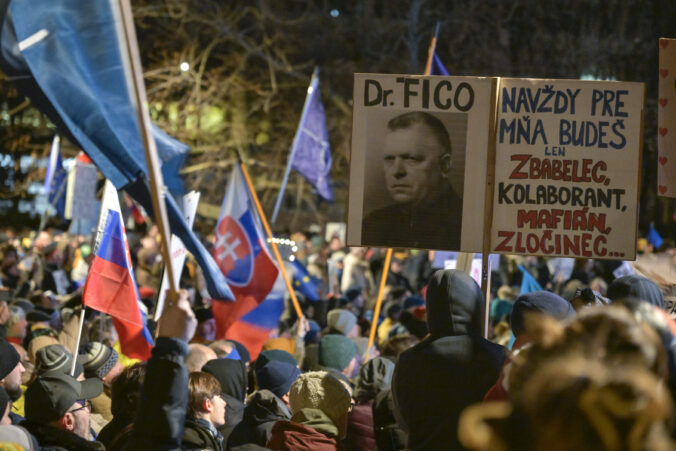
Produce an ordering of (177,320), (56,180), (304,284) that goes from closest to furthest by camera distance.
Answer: (177,320) < (304,284) < (56,180)

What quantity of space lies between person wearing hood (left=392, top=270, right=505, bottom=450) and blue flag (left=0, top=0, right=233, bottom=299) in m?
1.60

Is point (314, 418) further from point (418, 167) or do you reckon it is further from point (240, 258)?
point (240, 258)

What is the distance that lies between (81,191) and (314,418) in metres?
14.3

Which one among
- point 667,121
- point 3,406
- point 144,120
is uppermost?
point 667,121

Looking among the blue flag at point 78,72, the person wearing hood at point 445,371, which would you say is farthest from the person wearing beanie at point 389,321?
the person wearing hood at point 445,371

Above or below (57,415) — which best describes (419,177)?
above

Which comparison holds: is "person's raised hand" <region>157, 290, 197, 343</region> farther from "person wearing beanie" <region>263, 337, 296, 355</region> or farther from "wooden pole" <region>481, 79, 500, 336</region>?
"person wearing beanie" <region>263, 337, 296, 355</region>

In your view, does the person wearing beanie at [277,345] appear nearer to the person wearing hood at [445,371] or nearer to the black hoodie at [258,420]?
the black hoodie at [258,420]

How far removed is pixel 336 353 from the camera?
7109 millimetres

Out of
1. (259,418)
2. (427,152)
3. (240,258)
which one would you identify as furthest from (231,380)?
(240,258)

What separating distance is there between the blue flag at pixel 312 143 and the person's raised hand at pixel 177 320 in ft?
38.2

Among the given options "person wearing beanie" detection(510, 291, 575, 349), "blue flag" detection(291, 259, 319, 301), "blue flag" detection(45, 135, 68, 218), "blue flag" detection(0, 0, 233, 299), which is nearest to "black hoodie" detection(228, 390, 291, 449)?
"blue flag" detection(0, 0, 233, 299)

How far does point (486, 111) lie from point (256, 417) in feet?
7.07

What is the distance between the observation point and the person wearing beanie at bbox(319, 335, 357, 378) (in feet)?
23.3
